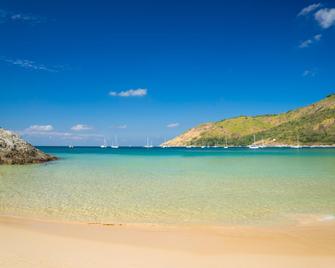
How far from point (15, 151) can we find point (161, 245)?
53.0 meters

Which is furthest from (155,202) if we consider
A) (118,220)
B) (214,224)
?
(214,224)

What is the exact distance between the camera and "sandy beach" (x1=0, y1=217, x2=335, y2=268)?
9.12 meters

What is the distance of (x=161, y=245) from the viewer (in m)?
11.0

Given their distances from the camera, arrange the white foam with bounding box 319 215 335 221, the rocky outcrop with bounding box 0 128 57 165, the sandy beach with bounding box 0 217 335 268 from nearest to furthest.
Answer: the sandy beach with bounding box 0 217 335 268 → the white foam with bounding box 319 215 335 221 → the rocky outcrop with bounding box 0 128 57 165

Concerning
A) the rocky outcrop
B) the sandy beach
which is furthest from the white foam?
the rocky outcrop

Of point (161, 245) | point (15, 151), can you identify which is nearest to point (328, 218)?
point (161, 245)

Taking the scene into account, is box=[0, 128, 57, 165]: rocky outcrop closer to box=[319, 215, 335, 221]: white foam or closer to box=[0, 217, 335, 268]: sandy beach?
box=[0, 217, 335, 268]: sandy beach

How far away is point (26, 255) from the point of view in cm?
946

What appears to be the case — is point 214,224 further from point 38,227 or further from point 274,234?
point 38,227

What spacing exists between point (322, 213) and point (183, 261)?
10529mm

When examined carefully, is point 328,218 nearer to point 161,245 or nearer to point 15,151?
point 161,245

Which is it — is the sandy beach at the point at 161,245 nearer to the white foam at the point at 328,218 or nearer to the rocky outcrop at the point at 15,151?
the white foam at the point at 328,218

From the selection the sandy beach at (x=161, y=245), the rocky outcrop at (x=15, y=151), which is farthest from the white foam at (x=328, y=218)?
the rocky outcrop at (x=15, y=151)

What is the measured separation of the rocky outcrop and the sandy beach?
1746 inches
